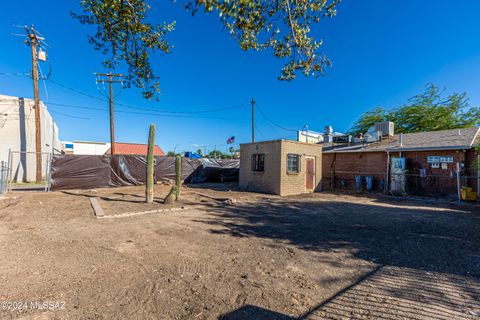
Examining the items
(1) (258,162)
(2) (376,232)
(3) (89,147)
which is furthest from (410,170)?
(3) (89,147)

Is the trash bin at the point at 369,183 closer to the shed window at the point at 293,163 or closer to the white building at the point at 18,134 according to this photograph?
the shed window at the point at 293,163

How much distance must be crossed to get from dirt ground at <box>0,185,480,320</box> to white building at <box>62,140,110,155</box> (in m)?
42.0

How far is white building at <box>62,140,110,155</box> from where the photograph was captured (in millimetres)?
41125

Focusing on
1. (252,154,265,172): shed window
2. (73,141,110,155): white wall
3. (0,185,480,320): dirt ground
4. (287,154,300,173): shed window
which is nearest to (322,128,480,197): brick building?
(287,154,300,173): shed window

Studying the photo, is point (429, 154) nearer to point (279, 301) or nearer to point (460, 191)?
point (460, 191)

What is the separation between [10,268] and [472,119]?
1199 inches

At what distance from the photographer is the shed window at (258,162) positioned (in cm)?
1352

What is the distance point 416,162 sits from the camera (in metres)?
12.9

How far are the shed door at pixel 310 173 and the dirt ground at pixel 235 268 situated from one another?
7309 millimetres

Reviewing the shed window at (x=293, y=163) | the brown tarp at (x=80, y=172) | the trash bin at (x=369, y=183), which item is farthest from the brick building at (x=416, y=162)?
the brown tarp at (x=80, y=172)

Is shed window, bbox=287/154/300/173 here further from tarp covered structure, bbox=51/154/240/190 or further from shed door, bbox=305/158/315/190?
tarp covered structure, bbox=51/154/240/190

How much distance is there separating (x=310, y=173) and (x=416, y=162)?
A: 5721mm

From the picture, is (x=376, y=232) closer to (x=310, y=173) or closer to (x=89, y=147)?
(x=310, y=173)

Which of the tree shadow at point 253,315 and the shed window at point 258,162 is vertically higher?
the shed window at point 258,162
